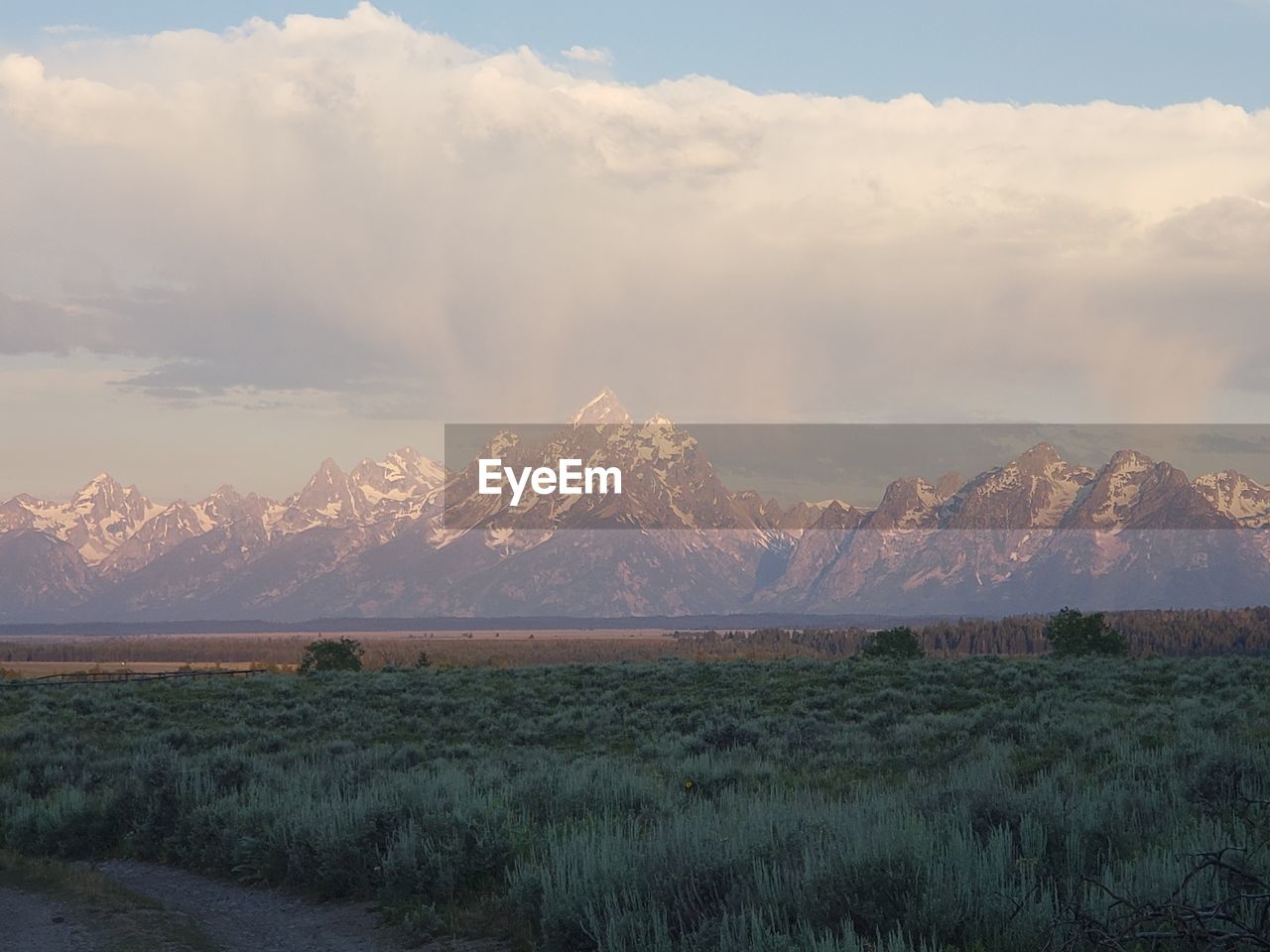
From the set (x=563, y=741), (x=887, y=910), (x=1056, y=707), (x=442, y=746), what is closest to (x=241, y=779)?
(x=442, y=746)

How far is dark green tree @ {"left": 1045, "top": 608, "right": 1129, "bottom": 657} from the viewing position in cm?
6125

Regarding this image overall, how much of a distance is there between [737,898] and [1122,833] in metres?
3.98

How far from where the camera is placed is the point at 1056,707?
88.9 ft

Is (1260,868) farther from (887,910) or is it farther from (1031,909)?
(887,910)

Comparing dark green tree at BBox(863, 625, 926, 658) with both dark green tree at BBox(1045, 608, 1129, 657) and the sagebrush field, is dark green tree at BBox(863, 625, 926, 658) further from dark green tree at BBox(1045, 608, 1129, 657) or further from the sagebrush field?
the sagebrush field

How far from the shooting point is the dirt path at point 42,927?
37.3ft

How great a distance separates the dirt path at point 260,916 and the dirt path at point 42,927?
40.7 inches

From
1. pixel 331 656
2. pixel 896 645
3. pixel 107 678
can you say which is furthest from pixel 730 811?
pixel 331 656

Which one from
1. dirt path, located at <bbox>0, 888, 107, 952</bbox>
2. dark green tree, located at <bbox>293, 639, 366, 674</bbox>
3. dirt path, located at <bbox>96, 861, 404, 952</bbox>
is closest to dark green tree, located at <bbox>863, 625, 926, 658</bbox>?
dark green tree, located at <bbox>293, 639, 366, 674</bbox>

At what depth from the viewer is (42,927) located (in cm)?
1211

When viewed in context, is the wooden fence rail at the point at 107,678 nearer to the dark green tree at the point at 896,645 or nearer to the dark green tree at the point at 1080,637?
the dark green tree at the point at 896,645

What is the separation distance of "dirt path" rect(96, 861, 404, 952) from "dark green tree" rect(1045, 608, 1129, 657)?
168ft

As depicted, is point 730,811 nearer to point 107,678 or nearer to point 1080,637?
point 107,678

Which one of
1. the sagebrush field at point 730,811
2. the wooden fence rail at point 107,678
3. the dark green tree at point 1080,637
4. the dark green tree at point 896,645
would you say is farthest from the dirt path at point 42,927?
the dark green tree at point 1080,637
